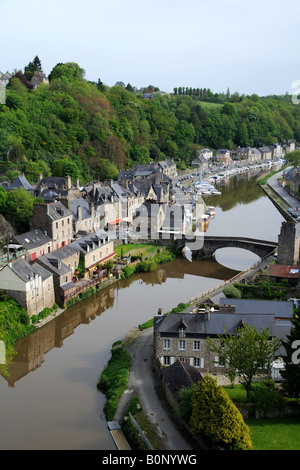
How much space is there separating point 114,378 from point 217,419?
7039 mm

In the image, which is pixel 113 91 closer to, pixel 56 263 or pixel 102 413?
pixel 56 263

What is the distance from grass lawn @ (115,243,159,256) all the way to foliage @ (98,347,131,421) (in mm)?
16554

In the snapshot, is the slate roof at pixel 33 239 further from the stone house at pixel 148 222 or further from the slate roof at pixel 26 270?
the stone house at pixel 148 222

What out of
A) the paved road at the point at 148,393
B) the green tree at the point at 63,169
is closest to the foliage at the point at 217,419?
the paved road at the point at 148,393

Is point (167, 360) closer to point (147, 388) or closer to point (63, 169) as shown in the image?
point (147, 388)

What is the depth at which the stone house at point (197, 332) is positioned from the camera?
23234mm

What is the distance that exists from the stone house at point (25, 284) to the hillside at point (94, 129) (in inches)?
898

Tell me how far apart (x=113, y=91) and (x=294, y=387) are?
85.1m

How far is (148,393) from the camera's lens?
71.6ft

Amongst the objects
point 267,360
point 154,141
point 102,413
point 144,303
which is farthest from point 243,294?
point 154,141

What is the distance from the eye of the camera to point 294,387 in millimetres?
19922

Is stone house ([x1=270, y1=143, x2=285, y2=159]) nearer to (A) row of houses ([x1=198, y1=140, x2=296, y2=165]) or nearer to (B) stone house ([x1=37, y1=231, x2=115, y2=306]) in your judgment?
(A) row of houses ([x1=198, y1=140, x2=296, y2=165])

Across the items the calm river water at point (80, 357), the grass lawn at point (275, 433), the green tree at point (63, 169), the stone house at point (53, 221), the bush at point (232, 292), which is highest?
the green tree at point (63, 169)

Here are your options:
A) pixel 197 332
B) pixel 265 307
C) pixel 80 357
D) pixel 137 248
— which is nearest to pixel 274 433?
pixel 197 332
